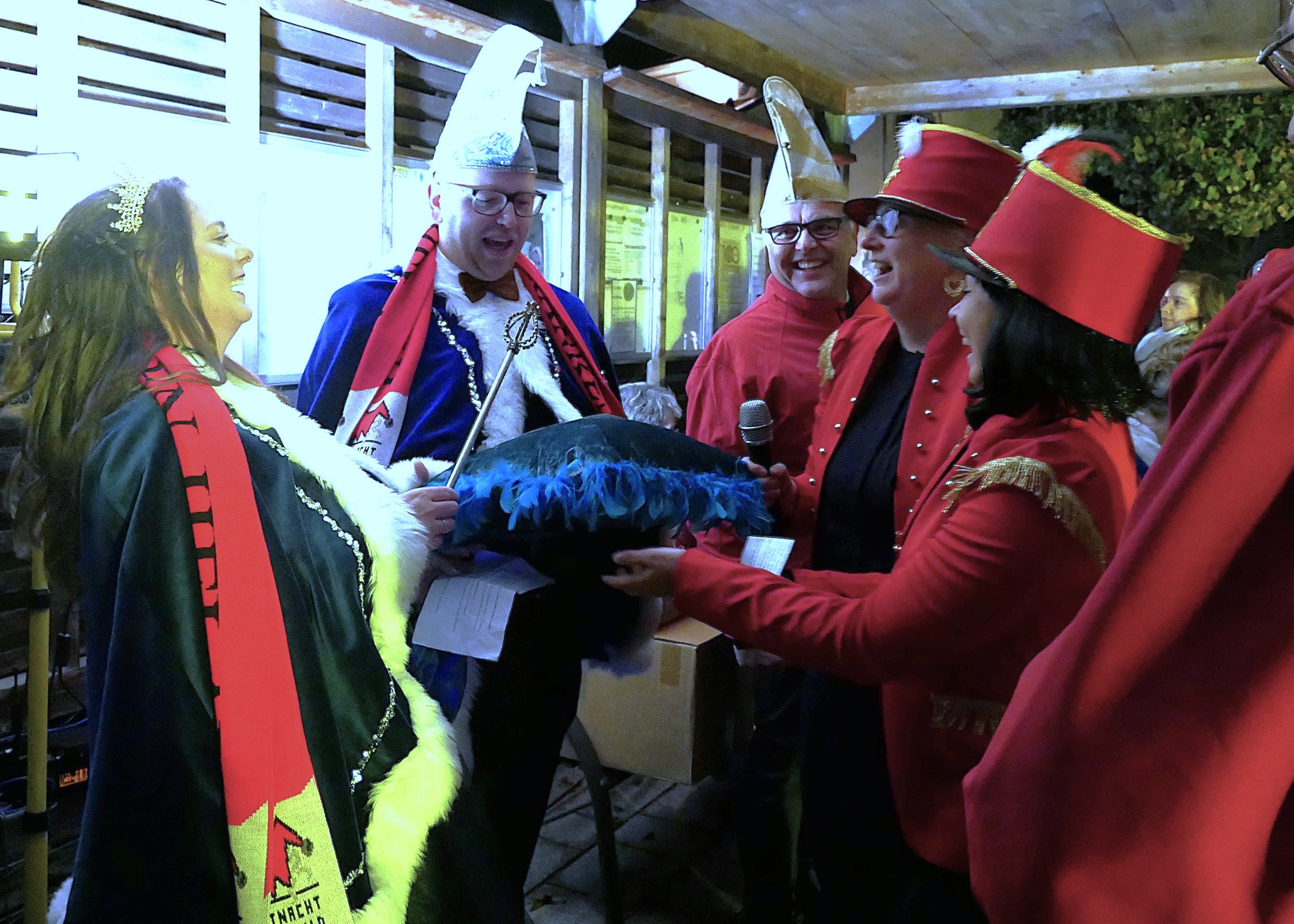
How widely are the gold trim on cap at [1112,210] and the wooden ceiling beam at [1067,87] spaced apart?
466 centimetres

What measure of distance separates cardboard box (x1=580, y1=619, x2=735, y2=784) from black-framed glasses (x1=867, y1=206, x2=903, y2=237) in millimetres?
1329

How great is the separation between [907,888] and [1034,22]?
15.1ft

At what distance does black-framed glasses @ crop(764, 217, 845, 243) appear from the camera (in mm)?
2918

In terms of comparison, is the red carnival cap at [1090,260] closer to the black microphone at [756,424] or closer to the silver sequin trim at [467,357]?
the black microphone at [756,424]

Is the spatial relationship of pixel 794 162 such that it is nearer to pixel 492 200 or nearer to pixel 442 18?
pixel 492 200

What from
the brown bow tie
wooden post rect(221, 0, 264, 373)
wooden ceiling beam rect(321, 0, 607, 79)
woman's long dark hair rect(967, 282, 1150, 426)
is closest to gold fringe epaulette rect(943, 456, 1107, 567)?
woman's long dark hair rect(967, 282, 1150, 426)

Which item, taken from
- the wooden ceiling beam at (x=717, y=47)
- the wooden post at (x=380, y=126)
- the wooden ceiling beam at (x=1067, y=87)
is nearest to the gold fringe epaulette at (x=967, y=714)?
the wooden post at (x=380, y=126)

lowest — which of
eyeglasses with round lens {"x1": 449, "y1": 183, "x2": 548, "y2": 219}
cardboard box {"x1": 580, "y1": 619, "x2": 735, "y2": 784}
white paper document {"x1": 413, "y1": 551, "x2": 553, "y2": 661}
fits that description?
cardboard box {"x1": 580, "y1": 619, "x2": 735, "y2": 784}

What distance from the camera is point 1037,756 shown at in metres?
0.82

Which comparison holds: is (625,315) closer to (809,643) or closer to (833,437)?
(833,437)

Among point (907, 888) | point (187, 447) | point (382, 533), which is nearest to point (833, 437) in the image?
point (907, 888)

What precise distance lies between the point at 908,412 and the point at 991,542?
1.78 ft

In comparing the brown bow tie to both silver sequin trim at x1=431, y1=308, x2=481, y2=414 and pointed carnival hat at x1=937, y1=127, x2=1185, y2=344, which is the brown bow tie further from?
pointed carnival hat at x1=937, y1=127, x2=1185, y2=344

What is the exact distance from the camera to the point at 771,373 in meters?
2.80
